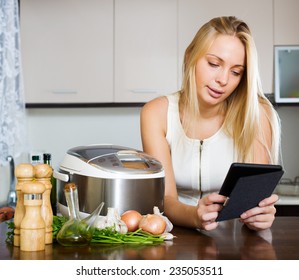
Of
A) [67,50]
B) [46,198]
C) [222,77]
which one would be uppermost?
[67,50]

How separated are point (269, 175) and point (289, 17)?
241cm

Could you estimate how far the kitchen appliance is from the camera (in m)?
1.30

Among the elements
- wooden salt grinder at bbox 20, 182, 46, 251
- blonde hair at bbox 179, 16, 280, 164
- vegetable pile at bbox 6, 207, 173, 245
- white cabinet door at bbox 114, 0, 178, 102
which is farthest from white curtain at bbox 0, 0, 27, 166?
wooden salt grinder at bbox 20, 182, 46, 251

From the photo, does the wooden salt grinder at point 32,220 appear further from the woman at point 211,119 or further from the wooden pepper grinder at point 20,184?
the woman at point 211,119

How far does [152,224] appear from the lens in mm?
1244

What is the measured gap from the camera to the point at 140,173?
1.33 m

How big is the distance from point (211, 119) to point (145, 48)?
5.29 ft

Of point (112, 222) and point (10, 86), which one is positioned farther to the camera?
point (10, 86)

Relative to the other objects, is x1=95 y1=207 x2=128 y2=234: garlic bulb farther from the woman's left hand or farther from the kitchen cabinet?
the kitchen cabinet

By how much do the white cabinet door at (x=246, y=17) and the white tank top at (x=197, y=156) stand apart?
1.62m

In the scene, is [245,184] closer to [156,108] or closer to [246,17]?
[156,108]

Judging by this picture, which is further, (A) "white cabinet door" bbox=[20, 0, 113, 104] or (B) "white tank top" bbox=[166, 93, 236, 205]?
(A) "white cabinet door" bbox=[20, 0, 113, 104]

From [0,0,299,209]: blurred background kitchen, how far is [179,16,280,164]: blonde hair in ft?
5.15

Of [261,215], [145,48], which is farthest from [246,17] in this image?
[261,215]
